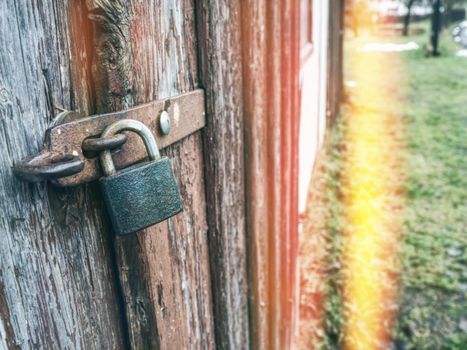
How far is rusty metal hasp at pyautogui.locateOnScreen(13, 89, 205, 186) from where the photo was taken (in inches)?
22.5

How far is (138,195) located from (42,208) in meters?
0.13

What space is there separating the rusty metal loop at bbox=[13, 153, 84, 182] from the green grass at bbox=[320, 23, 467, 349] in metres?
2.24

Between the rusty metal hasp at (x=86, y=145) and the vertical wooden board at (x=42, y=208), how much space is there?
0.02 meters

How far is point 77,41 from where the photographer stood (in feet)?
2.15

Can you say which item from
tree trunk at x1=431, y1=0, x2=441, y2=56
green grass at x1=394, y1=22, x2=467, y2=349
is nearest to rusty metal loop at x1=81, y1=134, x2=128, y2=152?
green grass at x1=394, y1=22, x2=467, y2=349

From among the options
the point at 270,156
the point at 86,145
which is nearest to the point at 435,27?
the point at 270,156

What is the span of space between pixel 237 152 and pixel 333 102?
609 centimetres

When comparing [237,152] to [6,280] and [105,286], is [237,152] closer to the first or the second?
[105,286]

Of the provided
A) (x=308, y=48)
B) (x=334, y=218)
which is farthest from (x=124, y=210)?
(x=308, y=48)

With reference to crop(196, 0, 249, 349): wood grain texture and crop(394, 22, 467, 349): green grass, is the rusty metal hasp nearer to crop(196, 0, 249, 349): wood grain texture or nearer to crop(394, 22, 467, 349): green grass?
crop(196, 0, 249, 349): wood grain texture

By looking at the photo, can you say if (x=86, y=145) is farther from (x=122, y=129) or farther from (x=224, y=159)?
(x=224, y=159)

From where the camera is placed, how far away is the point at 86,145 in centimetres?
63

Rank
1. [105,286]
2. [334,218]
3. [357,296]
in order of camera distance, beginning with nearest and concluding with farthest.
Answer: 1. [105,286]
2. [357,296]
3. [334,218]

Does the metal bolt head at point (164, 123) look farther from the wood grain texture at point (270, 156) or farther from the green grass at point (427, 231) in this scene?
the green grass at point (427, 231)
